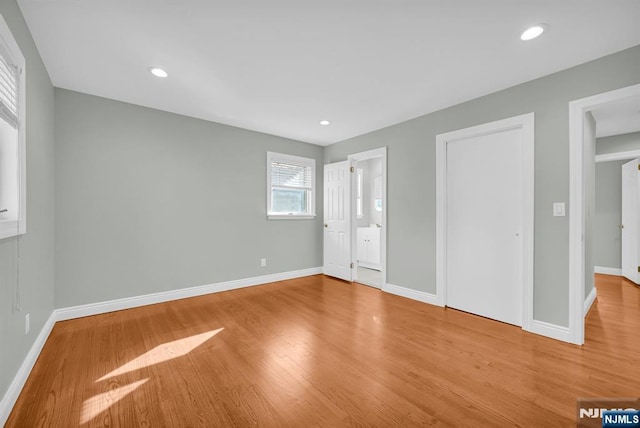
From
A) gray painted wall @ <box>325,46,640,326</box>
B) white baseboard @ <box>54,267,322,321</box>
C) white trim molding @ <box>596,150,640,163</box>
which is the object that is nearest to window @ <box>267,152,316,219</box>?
white baseboard @ <box>54,267,322,321</box>

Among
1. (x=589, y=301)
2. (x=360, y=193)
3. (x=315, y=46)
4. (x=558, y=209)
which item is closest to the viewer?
(x=315, y=46)

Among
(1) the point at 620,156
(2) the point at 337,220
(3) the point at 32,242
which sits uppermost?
(1) the point at 620,156

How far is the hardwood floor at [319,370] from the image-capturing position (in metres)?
1.56

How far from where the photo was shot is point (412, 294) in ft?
12.2

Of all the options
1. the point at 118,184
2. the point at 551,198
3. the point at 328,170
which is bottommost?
the point at 551,198

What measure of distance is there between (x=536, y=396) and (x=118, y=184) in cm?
447

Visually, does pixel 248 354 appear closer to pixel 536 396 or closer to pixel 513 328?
pixel 536 396

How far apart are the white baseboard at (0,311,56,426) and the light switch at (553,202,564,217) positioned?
4.37 m

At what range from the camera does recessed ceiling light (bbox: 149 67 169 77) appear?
2508 mm

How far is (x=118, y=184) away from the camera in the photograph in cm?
322

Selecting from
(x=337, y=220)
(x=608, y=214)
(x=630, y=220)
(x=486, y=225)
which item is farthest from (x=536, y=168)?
(x=608, y=214)

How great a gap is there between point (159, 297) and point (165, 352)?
1462mm

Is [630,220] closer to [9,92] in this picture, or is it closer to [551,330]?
[551,330]

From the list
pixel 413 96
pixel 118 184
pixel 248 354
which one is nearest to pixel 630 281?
pixel 413 96
